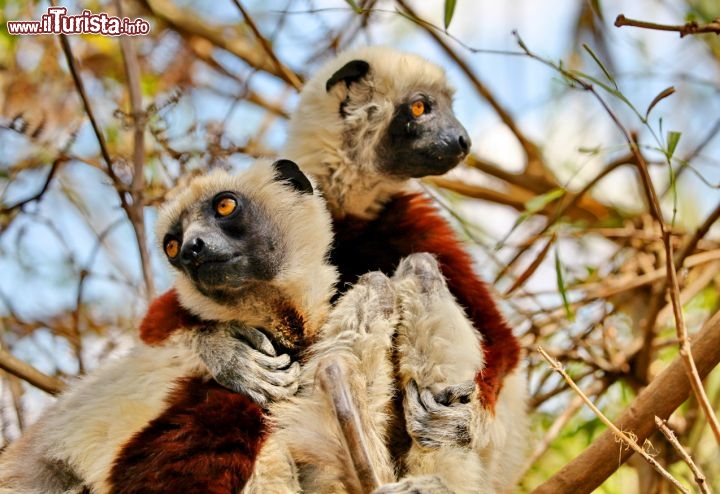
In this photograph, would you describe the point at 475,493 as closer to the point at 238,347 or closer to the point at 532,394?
the point at 238,347

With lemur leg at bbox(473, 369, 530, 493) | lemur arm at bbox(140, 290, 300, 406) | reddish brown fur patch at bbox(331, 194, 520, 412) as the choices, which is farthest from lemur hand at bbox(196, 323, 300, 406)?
lemur leg at bbox(473, 369, 530, 493)

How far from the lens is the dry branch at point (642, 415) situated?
9.38 ft

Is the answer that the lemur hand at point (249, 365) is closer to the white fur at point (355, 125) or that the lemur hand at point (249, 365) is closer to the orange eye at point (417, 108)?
the white fur at point (355, 125)

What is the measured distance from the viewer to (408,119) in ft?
14.4

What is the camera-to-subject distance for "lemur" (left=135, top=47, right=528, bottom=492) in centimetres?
331

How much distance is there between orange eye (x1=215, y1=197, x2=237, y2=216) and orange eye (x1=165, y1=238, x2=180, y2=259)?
0.67ft

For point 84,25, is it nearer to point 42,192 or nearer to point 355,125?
point 42,192

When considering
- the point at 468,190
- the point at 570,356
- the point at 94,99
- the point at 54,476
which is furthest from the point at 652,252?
the point at 94,99

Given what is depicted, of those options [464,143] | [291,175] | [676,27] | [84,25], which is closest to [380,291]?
[291,175]

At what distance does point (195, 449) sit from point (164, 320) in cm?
82

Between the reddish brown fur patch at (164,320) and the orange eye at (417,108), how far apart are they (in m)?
1.39

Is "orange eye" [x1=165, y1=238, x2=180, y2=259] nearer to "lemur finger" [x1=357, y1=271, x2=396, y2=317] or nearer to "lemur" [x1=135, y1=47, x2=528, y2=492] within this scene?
"lemur" [x1=135, y1=47, x2=528, y2=492]

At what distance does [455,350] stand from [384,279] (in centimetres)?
41

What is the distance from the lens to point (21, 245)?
508 cm
